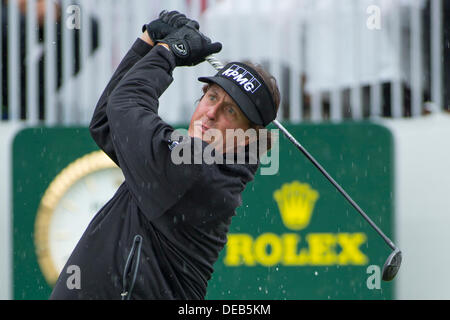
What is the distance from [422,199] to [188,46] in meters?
2.96

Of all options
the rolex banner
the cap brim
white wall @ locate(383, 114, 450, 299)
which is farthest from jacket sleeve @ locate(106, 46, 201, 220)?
white wall @ locate(383, 114, 450, 299)

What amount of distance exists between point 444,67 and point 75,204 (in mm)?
2541

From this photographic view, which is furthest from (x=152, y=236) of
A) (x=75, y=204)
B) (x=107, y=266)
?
(x=75, y=204)

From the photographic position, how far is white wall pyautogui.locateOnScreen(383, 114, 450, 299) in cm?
601

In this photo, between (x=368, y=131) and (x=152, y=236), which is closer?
(x=152, y=236)

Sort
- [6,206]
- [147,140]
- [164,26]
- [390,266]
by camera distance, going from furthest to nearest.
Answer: [6,206], [390,266], [164,26], [147,140]

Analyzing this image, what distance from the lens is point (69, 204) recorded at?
598 centimetres

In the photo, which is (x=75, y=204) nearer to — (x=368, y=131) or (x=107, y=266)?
(x=368, y=131)

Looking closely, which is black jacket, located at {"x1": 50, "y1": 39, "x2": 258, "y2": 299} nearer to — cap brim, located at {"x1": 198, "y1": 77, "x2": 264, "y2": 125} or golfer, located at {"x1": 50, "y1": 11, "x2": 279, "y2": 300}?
golfer, located at {"x1": 50, "y1": 11, "x2": 279, "y2": 300}

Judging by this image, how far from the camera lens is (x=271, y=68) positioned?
6.09 metres

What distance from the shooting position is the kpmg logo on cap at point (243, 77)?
11.6 feet

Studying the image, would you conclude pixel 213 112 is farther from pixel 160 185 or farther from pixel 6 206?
pixel 6 206

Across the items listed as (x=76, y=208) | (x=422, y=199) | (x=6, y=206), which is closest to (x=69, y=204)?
(x=76, y=208)
